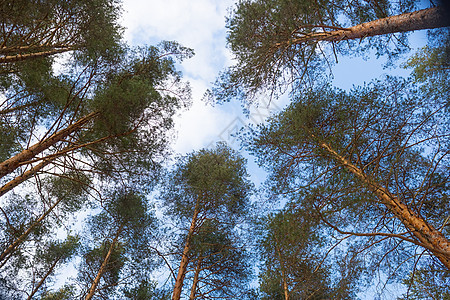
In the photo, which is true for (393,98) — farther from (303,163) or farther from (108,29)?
(108,29)

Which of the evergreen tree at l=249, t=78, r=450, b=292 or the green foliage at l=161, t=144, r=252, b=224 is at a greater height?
the green foliage at l=161, t=144, r=252, b=224

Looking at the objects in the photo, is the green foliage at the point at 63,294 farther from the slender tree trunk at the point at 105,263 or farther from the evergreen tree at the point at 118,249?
the slender tree trunk at the point at 105,263

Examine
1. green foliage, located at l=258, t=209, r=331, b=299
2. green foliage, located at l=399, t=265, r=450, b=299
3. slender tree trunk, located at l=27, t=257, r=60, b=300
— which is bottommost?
green foliage, located at l=399, t=265, r=450, b=299

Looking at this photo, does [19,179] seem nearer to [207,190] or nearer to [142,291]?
[207,190]

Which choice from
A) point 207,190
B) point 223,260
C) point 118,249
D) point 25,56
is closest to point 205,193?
point 207,190

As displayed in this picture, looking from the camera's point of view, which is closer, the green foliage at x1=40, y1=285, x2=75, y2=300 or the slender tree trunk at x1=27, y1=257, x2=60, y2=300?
the slender tree trunk at x1=27, y1=257, x2=60, y2=300

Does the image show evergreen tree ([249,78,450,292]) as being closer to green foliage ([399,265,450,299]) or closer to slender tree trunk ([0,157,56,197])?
green foliage ([399,265,450,299])

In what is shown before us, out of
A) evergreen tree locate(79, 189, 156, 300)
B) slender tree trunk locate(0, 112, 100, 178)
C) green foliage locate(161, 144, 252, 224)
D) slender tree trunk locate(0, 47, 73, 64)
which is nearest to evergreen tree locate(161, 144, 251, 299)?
green foliage locate(161, 144, 252, 224)

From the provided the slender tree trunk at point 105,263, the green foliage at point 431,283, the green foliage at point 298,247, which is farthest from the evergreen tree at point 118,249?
the green foliage at point 431,283

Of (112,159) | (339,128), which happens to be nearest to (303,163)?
(339,128)

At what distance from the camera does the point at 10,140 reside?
746 cm

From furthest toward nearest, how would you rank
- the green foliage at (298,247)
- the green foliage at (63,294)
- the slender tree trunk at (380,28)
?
the green foliage at (63,294), the green foliage at (298,247), the slender tree trunk at (380,28)

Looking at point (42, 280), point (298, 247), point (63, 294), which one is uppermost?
point (63, 294)

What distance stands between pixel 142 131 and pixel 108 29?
2.54 meters
